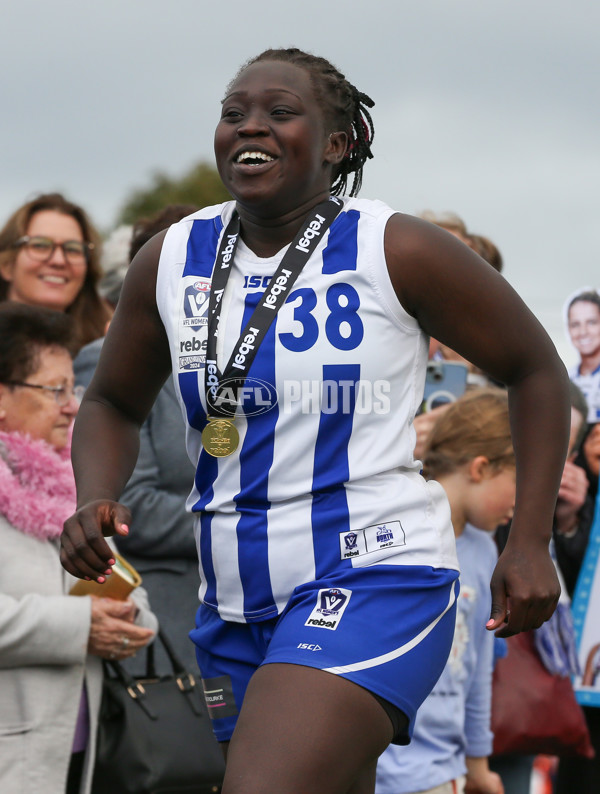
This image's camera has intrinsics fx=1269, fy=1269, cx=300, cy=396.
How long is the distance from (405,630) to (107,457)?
3.31 feet

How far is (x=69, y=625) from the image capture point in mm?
4375

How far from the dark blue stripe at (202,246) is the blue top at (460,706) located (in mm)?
2025

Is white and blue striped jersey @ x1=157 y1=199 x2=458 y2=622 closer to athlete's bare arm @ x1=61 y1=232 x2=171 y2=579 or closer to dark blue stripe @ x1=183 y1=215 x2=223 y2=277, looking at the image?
dark blue stripe @ x1=183 y1=215 x2=223 y2=277

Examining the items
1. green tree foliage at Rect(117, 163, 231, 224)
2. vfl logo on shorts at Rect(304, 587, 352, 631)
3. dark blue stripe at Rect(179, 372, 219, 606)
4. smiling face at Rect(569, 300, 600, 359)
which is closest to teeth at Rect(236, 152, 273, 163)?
dark blue stripe at Rect(179, 372, 219, 606)

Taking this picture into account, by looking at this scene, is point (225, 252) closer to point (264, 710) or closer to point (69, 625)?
point (264, 710)

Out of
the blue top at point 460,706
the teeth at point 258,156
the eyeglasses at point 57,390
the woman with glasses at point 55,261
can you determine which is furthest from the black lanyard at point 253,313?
the woman with glasses at point 55,261

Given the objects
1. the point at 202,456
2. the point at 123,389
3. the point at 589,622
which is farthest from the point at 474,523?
the point at 202,456

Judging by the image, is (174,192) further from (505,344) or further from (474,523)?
(505,344)

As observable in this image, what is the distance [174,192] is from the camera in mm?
51344

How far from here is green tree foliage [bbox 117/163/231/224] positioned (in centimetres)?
4841

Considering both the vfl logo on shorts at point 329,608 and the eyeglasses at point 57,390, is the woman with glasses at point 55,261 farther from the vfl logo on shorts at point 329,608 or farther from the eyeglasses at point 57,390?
the vfl logo on shorts at point 329,608

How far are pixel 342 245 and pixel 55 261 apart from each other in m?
3.12

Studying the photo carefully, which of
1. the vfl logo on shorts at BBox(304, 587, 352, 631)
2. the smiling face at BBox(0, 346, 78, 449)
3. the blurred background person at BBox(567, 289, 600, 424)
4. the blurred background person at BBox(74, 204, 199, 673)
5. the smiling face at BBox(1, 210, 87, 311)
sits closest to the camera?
the vfl logo on shorts at BBox(304, 587, 352, 631)

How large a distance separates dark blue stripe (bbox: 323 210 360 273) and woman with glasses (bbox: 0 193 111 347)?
114 inches
